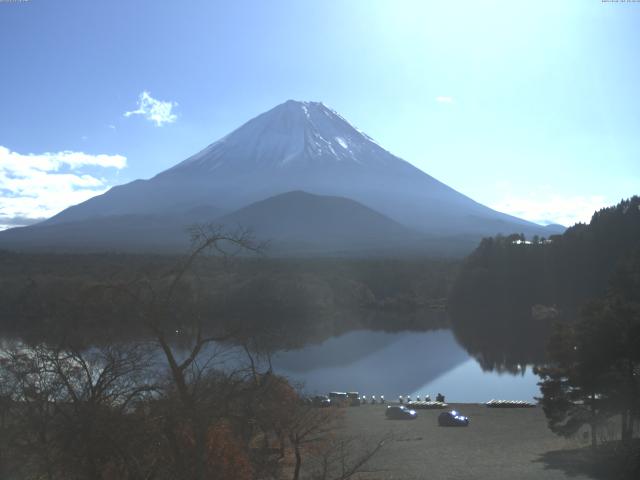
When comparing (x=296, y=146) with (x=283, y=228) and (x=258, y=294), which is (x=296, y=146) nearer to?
(x=283, y=228)

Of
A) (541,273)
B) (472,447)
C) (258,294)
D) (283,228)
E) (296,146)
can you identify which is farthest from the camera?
(296,146)

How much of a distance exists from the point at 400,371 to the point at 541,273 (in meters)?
21.5

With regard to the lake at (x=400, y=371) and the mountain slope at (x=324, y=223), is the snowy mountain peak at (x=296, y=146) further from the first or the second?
the lake at (x=400, y=371)

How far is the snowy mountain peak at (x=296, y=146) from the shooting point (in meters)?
99.0

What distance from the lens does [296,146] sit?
10106 centimetres

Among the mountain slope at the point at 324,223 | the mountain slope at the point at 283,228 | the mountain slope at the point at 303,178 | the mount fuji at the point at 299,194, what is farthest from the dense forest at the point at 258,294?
the mountain slope at the point at 303,178

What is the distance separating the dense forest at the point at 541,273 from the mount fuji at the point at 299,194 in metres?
31.2

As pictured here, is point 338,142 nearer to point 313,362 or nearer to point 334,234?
point 334,234

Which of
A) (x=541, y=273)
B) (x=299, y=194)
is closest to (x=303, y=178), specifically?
(x=299, y=194)

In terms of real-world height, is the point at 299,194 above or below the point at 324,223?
above

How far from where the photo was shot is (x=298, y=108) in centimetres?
10181

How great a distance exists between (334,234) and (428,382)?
61121 mm

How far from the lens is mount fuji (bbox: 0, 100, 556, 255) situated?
75562mm

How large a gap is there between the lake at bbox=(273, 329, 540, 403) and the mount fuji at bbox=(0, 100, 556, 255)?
43754 millimetres
